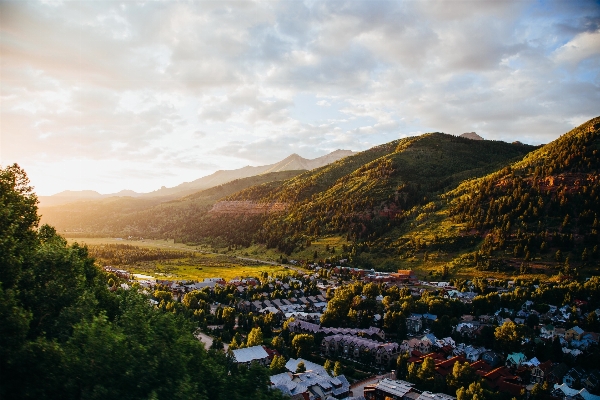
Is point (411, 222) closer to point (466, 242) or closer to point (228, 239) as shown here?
point (466, 242)

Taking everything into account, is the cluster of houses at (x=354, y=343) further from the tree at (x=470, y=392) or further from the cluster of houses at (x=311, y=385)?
the tree at (x=470, y=392)

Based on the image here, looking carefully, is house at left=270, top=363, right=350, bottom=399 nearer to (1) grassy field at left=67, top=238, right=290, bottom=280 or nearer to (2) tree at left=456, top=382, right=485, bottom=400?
(2) tree at left=456, top=382, right=485, bottom=400

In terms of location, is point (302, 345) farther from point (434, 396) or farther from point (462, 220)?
point (462, 220)

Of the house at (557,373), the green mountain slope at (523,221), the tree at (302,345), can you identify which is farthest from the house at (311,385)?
the green mountain slope at (523,221)

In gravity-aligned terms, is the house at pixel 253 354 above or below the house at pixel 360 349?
above

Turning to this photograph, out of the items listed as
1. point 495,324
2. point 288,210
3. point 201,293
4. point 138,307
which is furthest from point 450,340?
point 288,210

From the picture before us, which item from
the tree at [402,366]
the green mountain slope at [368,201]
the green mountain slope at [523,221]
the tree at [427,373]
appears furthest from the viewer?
the green mountain slope at [368,201]
